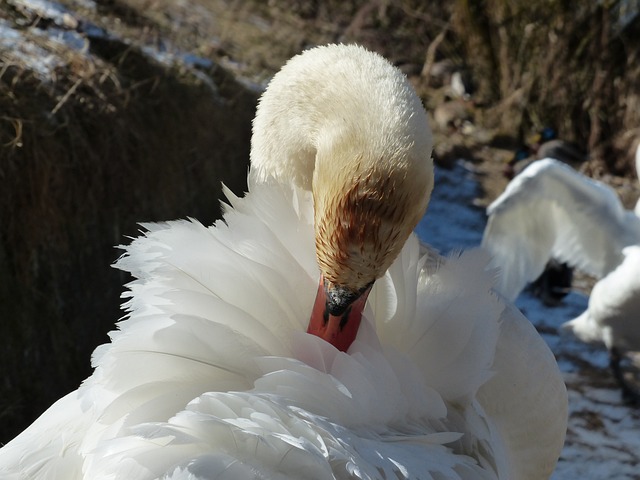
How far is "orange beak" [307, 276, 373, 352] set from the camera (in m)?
2.15

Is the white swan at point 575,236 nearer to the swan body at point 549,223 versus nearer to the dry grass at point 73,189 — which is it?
the swan body at point 549,223

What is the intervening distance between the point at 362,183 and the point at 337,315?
0.34 metres

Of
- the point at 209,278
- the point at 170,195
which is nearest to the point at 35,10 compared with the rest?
the point at 170,195

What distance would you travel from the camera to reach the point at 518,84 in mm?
8734

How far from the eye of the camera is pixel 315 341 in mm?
2105

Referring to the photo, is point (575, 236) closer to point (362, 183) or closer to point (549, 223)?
point (549, 223)

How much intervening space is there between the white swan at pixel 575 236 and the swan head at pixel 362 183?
258 cm

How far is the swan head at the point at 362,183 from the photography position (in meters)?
2.13

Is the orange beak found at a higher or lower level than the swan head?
lower

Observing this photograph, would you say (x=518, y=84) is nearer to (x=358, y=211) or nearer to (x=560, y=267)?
(x=560, y=267)

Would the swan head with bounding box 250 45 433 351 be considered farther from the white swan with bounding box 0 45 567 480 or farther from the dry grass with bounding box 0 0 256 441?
the dry grass with bounding box 0 0 256 441

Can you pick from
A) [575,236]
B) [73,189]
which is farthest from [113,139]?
[575,236]

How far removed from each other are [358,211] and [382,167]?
0.43 ft

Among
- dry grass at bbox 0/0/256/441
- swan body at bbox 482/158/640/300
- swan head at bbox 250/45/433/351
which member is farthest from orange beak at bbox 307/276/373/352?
swan body at bbox 482/158/640/300
